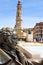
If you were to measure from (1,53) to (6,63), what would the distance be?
0.28ft

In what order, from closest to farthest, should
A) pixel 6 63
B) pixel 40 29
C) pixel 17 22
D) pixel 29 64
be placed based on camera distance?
pixel 6 63 → pixel 29 64 → pixel 17 22 → pixel 40 29

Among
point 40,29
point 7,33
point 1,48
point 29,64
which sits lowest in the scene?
point 40,29

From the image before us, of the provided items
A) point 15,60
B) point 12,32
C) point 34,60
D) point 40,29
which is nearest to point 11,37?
point 12,32

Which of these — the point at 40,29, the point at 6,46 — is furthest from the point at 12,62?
the point at 40,29

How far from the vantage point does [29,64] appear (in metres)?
1.72

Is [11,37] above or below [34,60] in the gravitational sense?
above

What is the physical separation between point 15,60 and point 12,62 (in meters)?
0.03

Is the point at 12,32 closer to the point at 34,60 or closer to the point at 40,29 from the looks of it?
the point at 34,60

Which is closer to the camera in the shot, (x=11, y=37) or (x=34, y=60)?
(x=11, y=37)

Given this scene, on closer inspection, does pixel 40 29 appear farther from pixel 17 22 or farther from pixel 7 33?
pixel 7 33

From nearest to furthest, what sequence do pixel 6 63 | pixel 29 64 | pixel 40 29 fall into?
pixel 6 63, pixel 29 64, pixel 40 29

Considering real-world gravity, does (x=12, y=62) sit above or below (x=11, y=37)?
below

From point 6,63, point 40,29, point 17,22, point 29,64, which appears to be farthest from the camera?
point 40,29

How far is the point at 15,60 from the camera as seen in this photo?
1.67 meters
